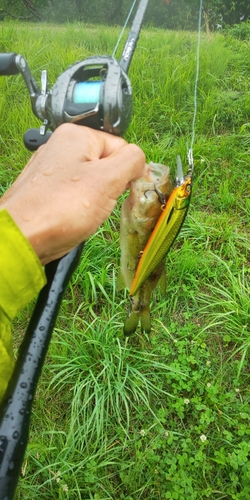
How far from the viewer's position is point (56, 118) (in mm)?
1228

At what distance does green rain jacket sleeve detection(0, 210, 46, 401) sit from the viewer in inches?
37.5

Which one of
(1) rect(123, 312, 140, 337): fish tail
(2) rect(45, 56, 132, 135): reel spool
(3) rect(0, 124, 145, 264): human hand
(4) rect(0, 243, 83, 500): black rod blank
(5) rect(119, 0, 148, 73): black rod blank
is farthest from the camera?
(1) rect(123, 312, 140, 337): fish tail

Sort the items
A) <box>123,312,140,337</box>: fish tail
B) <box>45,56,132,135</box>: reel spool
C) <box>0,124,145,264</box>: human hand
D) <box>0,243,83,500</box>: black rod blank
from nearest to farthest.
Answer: <box>0,243,83,500</box>: black rod blank → <box>0,124,145,264</box>: human hand → <box>45,56,132,135</box>: reel spool → <box>123,312,140,337</box>: fish tail

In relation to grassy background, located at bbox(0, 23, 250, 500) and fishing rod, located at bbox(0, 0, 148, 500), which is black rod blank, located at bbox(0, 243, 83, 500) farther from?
grassy background, located at bbox(0, 23, 250, 500)

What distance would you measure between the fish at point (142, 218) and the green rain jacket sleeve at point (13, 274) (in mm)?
488

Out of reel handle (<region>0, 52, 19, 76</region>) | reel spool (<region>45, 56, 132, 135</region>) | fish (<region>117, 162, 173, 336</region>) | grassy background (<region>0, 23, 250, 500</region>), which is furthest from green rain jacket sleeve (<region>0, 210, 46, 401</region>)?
grassy background (<region>0, 23, 250, 500</region>)

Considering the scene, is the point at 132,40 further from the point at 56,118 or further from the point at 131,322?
the point at 131,322

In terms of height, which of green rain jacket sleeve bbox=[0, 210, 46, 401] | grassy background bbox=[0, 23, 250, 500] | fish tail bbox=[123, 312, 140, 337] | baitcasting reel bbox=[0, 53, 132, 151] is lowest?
grassy background bbox=[0, 23, 250, 500]

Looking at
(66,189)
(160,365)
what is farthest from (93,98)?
(160,365)

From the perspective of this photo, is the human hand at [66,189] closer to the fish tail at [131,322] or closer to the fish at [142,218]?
the fish at [142,218]

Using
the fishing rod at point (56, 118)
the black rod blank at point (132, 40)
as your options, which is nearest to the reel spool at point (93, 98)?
the fishing rod at point (56, 118)

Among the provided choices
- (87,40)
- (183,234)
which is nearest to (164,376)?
(183,234)

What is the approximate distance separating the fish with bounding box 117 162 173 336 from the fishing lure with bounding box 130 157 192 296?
0.04 metres

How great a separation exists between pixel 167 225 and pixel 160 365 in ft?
3.93
